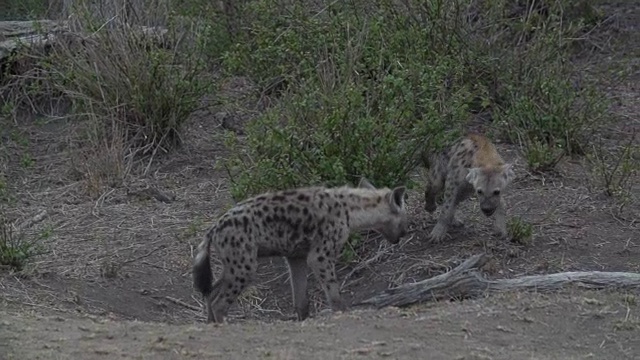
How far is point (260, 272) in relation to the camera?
27.2ft

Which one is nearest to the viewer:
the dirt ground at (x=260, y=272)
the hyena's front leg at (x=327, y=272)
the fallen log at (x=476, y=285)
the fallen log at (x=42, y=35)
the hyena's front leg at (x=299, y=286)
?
the dirt ground at (x=260, y=272)

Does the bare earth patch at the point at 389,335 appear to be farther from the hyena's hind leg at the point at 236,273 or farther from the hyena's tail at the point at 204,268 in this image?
the hyena's hind leg at the point at 236,273

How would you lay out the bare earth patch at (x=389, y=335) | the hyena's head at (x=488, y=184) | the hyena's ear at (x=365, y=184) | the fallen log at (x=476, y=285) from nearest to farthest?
the bare earth patch at (x=389, y=335) < the fallen log at (x=476, y=285) < the hyena's ear at (x=365, y=184) < the hyena's head at (x=488, y=184)

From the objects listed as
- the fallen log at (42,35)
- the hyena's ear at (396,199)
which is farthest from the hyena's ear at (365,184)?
the fallen log at (42,35)

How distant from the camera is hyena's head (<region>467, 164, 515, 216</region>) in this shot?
25.7 feet

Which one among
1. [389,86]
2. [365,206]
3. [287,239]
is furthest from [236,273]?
Answer: [389,86]

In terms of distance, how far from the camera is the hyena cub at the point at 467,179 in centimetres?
784

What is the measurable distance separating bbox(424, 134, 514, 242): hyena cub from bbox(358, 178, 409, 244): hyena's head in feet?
1.71

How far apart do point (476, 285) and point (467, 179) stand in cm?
120

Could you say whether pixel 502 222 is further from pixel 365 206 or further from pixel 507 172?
pixel 365 206

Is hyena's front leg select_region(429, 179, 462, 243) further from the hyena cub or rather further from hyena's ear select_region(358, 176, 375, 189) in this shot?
hyena's ear select_region(358, 176, 375, 189)

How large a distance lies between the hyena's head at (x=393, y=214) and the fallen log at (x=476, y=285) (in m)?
0.73

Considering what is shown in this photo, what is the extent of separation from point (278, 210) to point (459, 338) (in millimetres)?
1570

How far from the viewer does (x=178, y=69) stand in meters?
10.4
